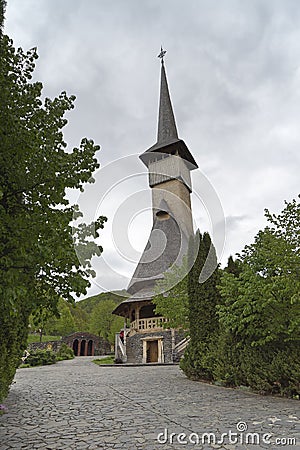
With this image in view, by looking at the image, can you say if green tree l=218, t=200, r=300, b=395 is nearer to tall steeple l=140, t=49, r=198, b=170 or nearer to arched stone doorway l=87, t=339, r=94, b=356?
tall steeple l=140, t=49, r=198, b=170

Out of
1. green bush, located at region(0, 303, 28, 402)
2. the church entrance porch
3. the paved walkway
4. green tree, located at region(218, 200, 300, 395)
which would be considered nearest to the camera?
the paved walkway

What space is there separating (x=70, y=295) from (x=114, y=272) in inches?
120

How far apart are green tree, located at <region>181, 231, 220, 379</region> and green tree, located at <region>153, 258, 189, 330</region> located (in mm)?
3153

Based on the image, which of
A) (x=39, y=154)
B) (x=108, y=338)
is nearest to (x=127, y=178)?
(x=39, y=154)

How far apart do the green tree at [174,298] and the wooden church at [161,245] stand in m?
0.78

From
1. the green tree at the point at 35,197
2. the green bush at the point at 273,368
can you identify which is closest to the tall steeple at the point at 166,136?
the green bush at the point at 273,368

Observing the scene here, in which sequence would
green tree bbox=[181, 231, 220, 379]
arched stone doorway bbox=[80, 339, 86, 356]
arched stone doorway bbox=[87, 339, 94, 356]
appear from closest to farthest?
green tree bbox=[181, 231, 220, 379] < arched stone doorway bbox=[87, 339, 94, 356] < arched stone doorway bbox=[80, 339, 86, 356]

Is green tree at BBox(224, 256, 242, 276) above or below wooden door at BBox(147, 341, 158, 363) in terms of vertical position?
above

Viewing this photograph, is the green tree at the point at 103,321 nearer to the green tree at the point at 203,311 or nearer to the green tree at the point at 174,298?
the green tree at the point at 174,298

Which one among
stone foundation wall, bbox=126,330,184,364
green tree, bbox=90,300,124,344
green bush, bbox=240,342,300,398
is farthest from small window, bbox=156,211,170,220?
green bush, bbox=240,342,300,398

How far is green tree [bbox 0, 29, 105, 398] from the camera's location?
9.93ft

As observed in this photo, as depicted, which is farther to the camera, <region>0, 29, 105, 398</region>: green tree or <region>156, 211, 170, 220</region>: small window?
<region>156, 211, 170, 220</region>: small window

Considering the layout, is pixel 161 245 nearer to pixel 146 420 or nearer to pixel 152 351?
pixel 152 351

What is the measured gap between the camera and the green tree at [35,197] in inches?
119
